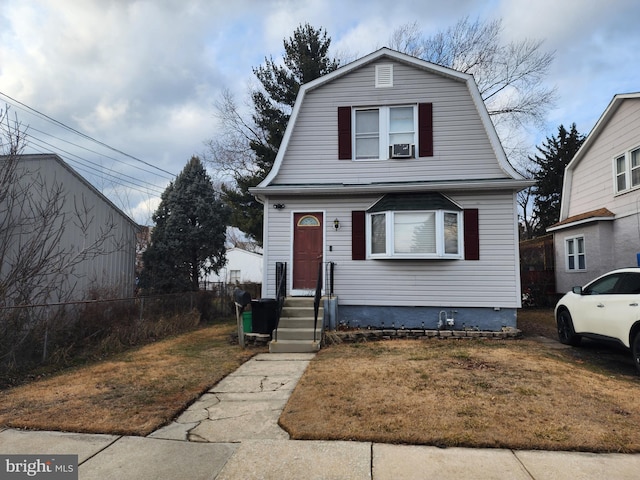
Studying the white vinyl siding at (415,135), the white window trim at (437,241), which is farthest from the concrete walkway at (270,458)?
the white vinyl siding at (415,135)

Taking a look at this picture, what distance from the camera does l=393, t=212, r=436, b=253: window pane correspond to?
963 centimetres

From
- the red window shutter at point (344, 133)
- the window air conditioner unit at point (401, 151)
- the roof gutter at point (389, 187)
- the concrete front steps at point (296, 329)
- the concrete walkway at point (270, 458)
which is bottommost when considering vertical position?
the concrete walkway at point (270, 458)

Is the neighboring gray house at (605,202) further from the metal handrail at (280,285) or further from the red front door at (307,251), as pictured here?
the metal handrail at (280,285)

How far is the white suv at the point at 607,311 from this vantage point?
6.12 m

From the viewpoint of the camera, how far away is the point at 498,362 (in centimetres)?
647

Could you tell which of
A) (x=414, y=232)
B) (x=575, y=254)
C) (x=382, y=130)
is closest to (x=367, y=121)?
(x=382, y=130)

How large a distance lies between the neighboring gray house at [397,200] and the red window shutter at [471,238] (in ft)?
0.08

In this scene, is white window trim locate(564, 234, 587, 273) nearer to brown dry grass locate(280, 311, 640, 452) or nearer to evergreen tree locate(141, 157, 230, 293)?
brown dry grass locate(280, 311, 640, 452)

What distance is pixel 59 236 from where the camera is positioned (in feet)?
27.6

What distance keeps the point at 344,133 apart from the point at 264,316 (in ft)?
16.4

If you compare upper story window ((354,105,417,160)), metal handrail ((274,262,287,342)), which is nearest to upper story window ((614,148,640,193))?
upper story window ((354,105,417,160))

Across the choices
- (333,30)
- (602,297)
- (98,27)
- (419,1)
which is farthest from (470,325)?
(333,30)

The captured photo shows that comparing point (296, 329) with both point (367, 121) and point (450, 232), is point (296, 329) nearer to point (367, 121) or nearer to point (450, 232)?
point (450, 232)

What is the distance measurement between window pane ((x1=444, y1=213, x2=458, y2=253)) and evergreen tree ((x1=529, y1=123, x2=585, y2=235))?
65.8 ft
